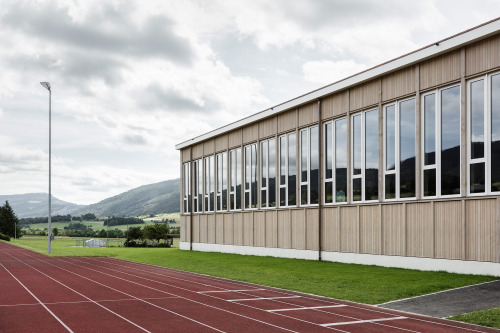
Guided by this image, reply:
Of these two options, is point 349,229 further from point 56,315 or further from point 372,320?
point 56,315

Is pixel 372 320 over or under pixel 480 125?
under

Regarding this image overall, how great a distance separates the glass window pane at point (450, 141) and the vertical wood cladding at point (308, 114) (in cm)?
959

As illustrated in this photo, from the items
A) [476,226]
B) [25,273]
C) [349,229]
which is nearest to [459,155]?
[476,226]

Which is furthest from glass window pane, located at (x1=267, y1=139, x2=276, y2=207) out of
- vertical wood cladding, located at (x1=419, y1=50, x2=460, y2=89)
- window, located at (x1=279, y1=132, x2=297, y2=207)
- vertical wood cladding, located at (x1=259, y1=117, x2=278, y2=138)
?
vertical wood cladding, located at (x1=419, y1=50, x2=460, y2=89)

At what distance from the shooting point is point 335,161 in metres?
27.6

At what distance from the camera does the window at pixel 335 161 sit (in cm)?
2695

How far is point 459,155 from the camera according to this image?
1994 cm

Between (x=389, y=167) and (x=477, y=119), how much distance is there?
16.7ft

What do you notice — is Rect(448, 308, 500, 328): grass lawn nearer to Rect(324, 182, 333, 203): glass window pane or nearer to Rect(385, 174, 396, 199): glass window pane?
Rect(385, 174, 396, 199): glass window pane

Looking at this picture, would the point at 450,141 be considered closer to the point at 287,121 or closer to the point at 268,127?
the point at 287,121

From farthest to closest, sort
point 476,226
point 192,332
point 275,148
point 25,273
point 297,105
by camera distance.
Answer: point 275,148, point 297,105, point 25,273, point 476,226, point 192,332

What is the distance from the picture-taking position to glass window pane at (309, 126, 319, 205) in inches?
1153

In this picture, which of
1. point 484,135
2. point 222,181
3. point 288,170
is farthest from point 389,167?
point 222,181

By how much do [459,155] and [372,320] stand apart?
963 centimetres
